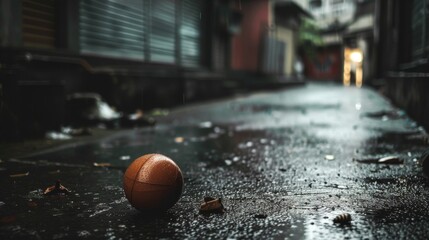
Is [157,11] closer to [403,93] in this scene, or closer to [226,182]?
[403,93]

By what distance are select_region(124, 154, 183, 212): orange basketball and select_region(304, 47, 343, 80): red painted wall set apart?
45038 mm

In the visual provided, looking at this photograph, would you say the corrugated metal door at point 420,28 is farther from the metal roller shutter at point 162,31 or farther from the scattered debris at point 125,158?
the metal roller shutter at point 162,31

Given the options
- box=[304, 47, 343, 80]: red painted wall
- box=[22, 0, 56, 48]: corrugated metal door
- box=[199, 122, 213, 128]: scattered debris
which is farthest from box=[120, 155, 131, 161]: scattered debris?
box=[304, 47, 343, 80]: red painted wall

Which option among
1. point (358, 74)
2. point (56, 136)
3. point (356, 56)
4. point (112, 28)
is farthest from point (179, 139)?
point (356, 56)

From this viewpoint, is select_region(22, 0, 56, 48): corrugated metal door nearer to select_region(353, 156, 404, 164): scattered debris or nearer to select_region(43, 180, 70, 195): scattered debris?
select_region(43, 180, 70, 195): scattered debris

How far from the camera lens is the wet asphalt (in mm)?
2441

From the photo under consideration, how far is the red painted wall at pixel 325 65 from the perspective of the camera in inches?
1822

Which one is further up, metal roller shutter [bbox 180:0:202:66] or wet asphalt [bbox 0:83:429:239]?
metal roller shutter [bbox 180:0:202:66]

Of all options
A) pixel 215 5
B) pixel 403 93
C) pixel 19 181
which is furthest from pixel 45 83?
pixel 215 5

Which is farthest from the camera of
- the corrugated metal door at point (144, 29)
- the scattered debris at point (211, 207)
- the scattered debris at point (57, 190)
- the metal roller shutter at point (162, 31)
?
the metal roller shutter at point (162, 31)

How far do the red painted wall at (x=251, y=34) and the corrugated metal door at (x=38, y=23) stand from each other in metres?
14.2

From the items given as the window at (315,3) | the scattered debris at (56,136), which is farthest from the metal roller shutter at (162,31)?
the window at (315,3)

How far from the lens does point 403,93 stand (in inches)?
356

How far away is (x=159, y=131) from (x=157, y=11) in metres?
7.12
